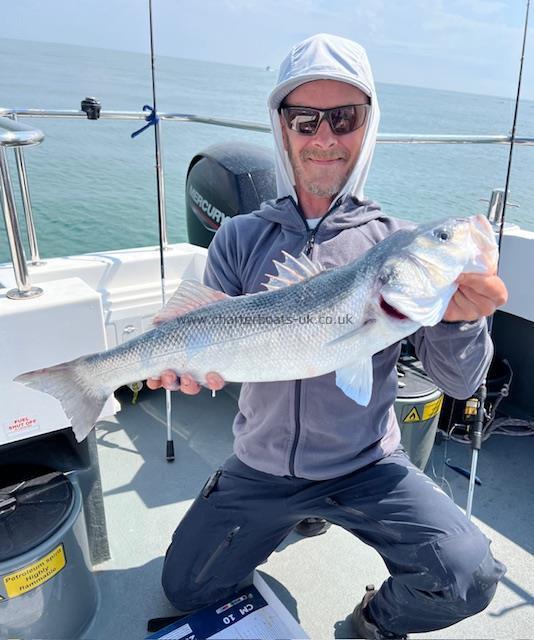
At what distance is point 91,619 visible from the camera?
7.50 ft

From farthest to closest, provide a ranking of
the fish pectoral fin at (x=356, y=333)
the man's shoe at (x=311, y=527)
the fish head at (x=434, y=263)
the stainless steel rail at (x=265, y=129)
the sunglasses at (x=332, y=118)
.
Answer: the stainless steel rail at (x=265, y=129) < the man's shoe at (x=311, y=527) < the sunglasses at (x=332, y=118) < the fish pectoral fin at (x=356, y=333) < the fish head at (x=434, y=263)

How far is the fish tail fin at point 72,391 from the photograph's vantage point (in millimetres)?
1818

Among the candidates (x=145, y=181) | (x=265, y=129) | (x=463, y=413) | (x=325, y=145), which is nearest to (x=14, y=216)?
(x=325, y=145)

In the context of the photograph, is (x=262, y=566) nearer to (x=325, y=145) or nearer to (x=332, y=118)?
(x=325, y=145)

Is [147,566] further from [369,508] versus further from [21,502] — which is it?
[369,508]

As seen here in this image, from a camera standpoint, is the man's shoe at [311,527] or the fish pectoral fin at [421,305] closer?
the fish pectoral fin at [421,305]

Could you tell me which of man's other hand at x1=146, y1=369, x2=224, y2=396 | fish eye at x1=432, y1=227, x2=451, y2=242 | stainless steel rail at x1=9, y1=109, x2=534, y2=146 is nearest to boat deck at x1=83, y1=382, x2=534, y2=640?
man's other hand at x1=146, y1=369, x2=224, y2=396

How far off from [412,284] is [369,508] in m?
1.00

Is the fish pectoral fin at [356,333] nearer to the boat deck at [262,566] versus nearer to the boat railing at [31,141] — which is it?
the boat railing at [31,141]

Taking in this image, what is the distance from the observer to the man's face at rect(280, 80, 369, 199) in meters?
2.26

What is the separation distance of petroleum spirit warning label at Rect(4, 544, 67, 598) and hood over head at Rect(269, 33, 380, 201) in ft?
5.86

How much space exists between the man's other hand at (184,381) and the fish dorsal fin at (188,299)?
0.20 meters

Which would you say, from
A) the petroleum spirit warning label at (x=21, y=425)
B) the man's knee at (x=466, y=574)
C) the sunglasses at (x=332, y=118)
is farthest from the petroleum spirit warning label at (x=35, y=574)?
the sunglasses at (x=332, y=118)

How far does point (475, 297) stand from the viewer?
178 cm
